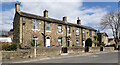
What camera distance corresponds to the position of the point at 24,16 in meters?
20.8

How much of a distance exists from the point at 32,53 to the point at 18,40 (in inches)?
284

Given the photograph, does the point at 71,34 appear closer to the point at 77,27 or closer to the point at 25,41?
the point at 77,27

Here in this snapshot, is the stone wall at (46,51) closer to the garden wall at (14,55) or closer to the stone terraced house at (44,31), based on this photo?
the garden wall at (14,55)

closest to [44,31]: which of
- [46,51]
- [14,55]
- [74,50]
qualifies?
[74,50]

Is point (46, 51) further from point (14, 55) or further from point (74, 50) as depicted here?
point (74, 50)

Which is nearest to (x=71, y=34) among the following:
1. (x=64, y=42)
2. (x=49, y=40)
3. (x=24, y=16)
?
(x=64, y=42)

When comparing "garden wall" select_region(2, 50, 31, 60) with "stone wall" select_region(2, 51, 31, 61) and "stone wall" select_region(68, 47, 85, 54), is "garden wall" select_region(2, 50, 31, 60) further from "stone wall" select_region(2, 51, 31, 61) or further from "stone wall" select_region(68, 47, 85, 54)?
"stone wall" select_region(68, 47, 85, 54)

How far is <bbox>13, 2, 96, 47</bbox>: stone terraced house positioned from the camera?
20.7 m

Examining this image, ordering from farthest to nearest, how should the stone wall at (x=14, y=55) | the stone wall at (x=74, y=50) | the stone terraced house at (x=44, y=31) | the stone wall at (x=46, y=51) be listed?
the stone terraced house at (x=44, y=31)
the stone wall at (x=74, y=50)
the stone wall at (x=46, y=51)
the stone wall at (x=14, y=55)

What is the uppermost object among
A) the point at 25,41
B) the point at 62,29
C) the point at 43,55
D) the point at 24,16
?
the point at 24,16

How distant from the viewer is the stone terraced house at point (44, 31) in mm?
20744

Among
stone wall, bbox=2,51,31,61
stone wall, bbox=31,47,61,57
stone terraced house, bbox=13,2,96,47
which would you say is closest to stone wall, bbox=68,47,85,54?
stone wall, bbox=31,47,61,57

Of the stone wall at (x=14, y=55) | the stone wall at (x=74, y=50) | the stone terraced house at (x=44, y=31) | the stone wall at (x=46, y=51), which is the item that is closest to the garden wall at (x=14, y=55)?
the stone wall at (x=14, y=55)

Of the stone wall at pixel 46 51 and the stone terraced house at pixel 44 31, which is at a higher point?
the stone terraced house at pixel 44 31
